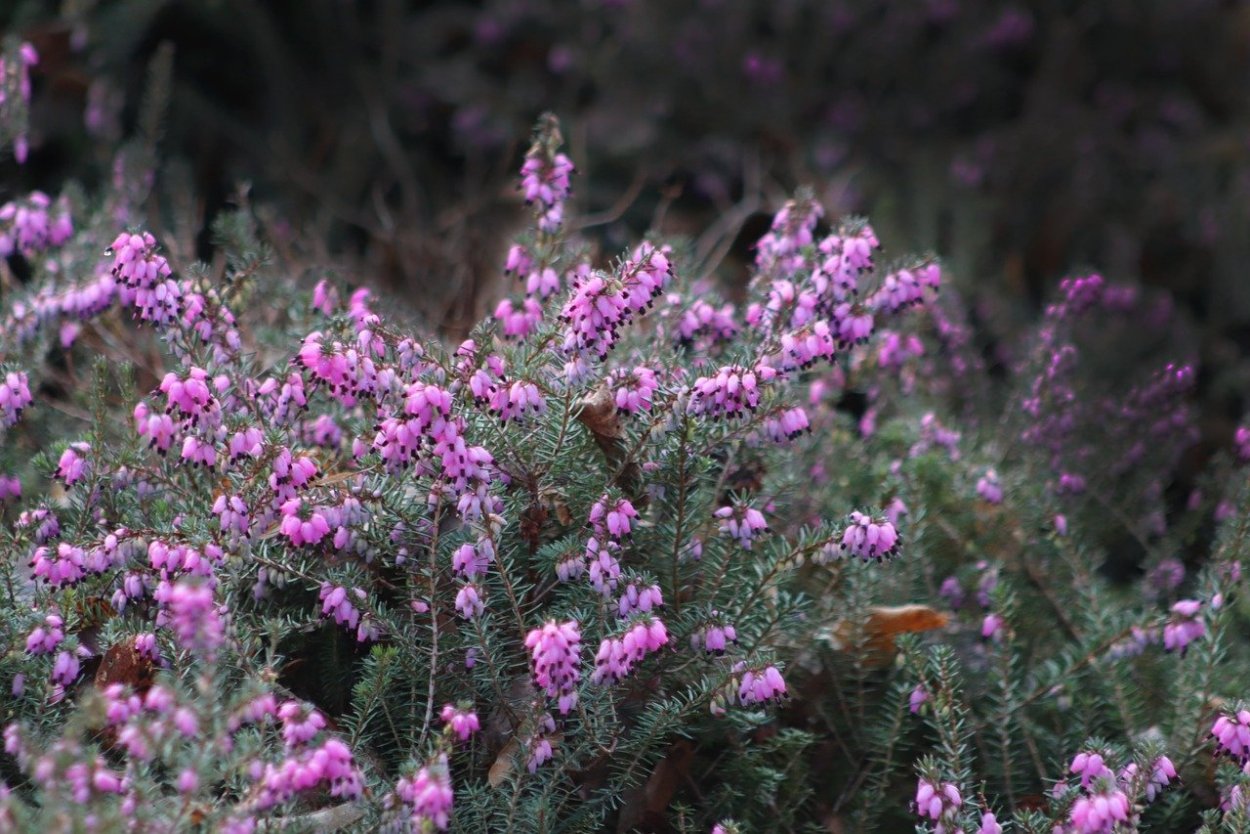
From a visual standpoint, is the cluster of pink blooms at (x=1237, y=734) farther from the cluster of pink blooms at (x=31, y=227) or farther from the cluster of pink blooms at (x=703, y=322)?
the cluster of pink blooms at (x=31, y=227)

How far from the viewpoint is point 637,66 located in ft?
19.7

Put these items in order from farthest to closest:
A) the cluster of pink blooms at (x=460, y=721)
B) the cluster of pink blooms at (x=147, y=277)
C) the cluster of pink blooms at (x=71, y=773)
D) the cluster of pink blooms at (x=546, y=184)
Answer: the cluster of pink blooms at (x=546, y=184)
the cluster of pink blooms at (x=147, y=277)
the cluster of pink blooms at (x=460, y=721)
the cluster of pink blooms at (x=71, y=773)

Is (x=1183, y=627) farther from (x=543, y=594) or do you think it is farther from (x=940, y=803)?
(x=543, y=594)

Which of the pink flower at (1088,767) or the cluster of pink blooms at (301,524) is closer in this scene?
the cluster of pink blooms at (301,524)

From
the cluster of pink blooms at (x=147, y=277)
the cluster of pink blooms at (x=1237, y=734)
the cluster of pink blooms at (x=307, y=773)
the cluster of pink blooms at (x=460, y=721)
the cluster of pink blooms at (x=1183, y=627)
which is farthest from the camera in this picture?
the cluster of pink blooms at (x=1183, y=627)

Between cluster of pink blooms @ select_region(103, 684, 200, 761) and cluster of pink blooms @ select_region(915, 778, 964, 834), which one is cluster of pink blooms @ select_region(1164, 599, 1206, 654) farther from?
cluster of pink blooms @ select_region(103, 684, 200, 761)

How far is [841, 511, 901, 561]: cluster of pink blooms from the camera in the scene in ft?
6.93

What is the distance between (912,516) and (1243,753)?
79 cm

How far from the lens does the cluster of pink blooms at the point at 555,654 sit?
73.1 inches

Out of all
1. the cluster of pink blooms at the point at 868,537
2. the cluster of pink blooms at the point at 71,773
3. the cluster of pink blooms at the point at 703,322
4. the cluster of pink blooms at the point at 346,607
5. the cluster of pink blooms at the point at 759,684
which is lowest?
the cluster of pink blooms at the point at 71,773

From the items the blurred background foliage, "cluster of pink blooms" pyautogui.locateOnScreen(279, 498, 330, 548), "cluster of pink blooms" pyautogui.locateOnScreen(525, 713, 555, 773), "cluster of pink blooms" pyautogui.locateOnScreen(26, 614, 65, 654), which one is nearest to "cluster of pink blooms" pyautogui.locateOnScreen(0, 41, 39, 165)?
"cluster of pink blooms" pyautogui.locateOnScreen(26, 614, 65, 654)

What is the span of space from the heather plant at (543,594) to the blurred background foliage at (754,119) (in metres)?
2.46


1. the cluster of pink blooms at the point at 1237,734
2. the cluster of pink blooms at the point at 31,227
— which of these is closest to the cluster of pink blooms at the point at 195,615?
the cluster of pink blooms at the point at 1237,734

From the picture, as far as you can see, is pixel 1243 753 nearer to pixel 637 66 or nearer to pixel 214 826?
pixel 214 826
